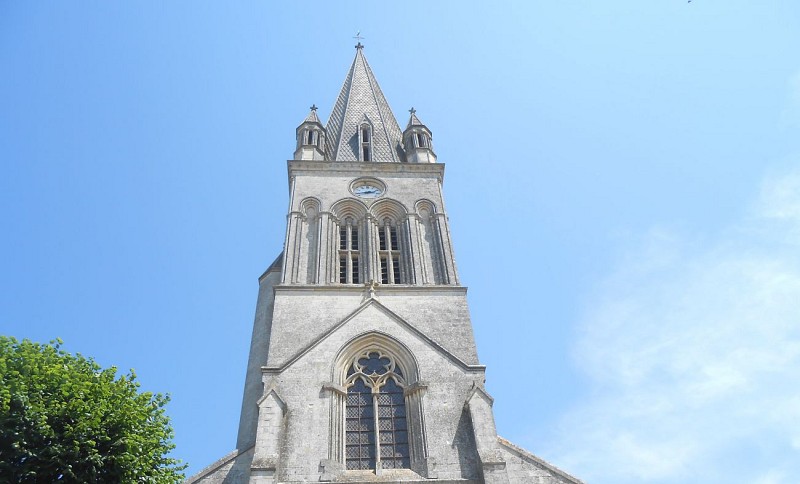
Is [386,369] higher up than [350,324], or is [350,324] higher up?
[350,324]

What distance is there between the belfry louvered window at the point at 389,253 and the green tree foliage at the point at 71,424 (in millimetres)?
10413

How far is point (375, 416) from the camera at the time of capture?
59.5 ft

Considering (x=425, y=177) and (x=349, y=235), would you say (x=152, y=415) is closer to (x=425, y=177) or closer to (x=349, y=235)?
(x=349, y=235)

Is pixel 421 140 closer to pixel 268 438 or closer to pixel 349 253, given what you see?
pixel 349 253

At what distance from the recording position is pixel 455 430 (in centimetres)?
1736

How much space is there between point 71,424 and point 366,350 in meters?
8.74

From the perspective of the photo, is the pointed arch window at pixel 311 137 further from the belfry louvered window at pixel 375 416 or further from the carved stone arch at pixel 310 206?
the belfry louvered window at pixel 375 416

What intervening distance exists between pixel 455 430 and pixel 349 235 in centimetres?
997

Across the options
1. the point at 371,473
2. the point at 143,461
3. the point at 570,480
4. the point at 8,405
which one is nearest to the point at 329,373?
the point at 371,473

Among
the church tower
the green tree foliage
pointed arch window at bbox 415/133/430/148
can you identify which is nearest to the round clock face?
the church tower

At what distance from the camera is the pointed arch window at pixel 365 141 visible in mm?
29766

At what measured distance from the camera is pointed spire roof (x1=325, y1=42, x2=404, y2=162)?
98.8ft

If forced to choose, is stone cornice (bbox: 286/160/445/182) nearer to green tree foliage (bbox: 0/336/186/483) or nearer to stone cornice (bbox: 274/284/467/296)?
stone cornice (bbox: 274/284/467/296)

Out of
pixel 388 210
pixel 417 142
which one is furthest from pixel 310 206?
pixel 417 142
